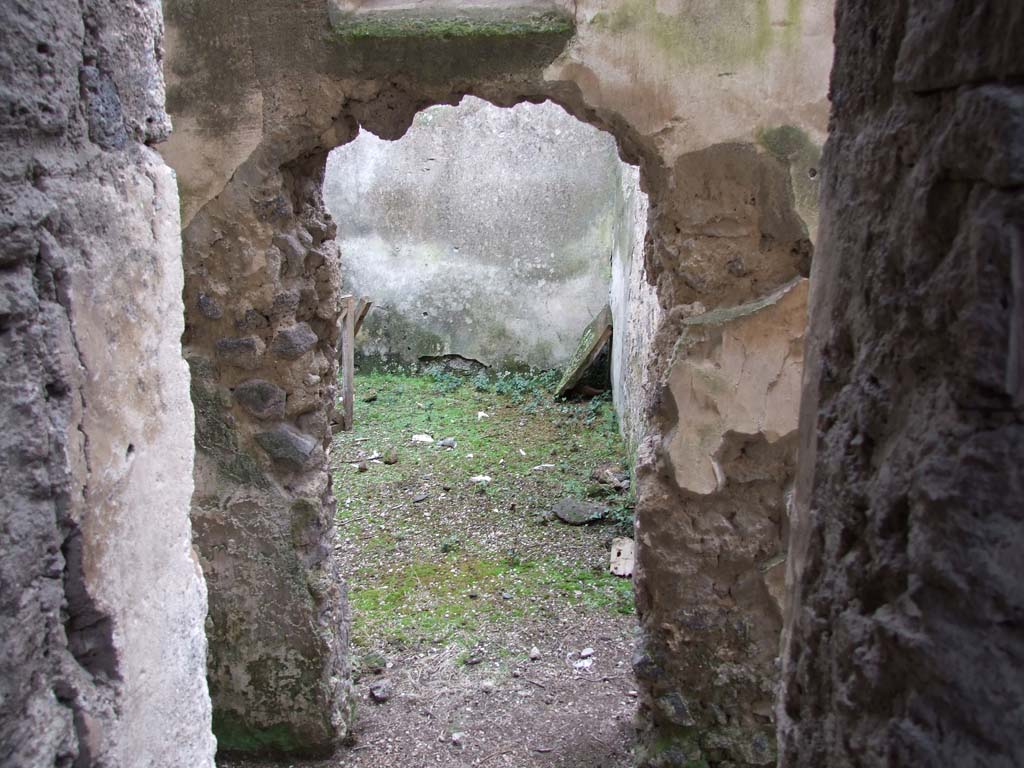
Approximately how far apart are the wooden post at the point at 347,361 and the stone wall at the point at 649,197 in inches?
167

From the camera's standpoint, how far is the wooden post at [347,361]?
24.6 feet

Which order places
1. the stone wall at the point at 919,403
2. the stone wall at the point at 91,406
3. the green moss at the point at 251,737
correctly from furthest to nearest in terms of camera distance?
the green moss at the point at 251,737, the stone wall at the point at 91,406, the stone wall at the point at 919,403

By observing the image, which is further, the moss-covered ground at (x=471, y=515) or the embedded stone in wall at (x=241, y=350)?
the moss-covered ground at (x=471, y=515)

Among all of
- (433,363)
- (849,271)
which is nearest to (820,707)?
(849,271)

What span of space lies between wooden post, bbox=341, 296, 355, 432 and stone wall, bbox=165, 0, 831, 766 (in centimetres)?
424

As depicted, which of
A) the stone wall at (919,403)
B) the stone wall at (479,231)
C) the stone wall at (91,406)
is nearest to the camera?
the stone wall at (919,403)

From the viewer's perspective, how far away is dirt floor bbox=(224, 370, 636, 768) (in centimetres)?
353

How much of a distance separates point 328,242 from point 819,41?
1943 mm

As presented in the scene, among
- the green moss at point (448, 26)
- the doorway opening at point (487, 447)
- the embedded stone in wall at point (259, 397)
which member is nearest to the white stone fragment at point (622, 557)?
the doorway opening at point (487, 447)

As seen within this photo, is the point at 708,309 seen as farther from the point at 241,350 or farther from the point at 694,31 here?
the point at 241,350

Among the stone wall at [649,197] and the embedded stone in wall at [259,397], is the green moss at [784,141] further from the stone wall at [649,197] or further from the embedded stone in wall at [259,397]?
the embedded stone in wall at [259,397]

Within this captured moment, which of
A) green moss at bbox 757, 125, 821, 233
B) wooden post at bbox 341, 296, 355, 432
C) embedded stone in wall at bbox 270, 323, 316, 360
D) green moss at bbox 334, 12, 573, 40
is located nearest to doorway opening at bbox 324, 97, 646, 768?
wooden post at bbox 341, 296, 355, 432

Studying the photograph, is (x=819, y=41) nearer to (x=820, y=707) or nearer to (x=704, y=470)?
(x=704, y=470)

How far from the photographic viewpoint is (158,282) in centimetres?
126
